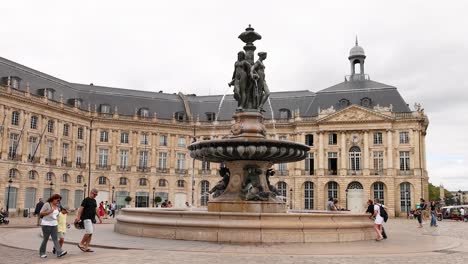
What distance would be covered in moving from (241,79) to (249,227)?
22.8ft

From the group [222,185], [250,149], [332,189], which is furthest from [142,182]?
[250,149]

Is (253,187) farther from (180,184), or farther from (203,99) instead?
(203,99)

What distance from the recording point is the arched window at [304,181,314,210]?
63250 millimetres

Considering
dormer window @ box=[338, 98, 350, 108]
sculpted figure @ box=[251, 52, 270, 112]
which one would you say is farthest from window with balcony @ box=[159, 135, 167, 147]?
sculpted figure @ box=[251, 52, 270, 112]

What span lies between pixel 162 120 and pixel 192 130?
4.58 metres

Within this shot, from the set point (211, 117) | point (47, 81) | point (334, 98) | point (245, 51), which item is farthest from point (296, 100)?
point (245, 51)

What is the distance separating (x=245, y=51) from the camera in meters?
19.9

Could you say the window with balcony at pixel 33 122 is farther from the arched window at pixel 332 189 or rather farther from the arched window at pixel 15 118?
the arched window at pixel 332 189

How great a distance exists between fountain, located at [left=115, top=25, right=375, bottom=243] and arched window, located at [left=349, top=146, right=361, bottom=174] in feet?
147

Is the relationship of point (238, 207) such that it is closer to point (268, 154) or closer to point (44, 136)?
point (268, 154)

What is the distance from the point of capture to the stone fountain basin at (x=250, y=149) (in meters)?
17.1

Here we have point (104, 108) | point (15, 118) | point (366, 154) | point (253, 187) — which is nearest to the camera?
point (253, 187)

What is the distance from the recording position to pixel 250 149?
56.0ft

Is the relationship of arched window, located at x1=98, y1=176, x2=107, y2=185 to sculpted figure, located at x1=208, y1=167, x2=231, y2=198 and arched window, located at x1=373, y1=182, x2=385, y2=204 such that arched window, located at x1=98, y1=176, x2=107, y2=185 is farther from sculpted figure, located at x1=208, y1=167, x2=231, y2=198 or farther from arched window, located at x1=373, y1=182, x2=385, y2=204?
sculpted figure, located at x1=208, y1=167, x2=231, y2=198
